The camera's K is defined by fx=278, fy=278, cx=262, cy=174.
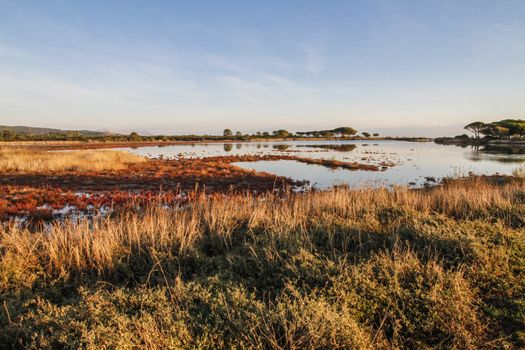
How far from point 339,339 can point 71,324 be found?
317cm

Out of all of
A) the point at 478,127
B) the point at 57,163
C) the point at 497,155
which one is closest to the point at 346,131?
the point at 478,127

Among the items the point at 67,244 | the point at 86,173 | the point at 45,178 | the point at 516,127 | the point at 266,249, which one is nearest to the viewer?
the point at 266,249

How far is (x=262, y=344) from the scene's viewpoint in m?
3.23

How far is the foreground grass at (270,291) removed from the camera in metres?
3.34

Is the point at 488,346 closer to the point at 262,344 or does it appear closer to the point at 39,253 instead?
the point at 262,344

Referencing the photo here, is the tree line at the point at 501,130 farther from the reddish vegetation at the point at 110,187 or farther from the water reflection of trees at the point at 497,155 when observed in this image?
the reddish vegetation at the point at 110,187

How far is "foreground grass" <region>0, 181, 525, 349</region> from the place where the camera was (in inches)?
131

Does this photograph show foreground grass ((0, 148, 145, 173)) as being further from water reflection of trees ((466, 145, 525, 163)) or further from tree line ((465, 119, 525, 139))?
Result: tree line ((465, 119, 525, 139))

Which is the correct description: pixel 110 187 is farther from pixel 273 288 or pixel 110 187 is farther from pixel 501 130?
pixel 501 130

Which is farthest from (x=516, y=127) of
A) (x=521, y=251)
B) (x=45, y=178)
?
(x=45, y=178)

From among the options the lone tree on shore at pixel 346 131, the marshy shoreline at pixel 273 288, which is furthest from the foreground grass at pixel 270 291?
the lone tree on shore at pixel 346 131

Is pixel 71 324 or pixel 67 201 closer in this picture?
pixel 71 324

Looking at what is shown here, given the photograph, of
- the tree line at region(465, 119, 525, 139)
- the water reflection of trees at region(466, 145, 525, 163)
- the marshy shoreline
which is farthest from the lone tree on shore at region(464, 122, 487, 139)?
the marshy shoreline

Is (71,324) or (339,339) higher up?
(71,324)
